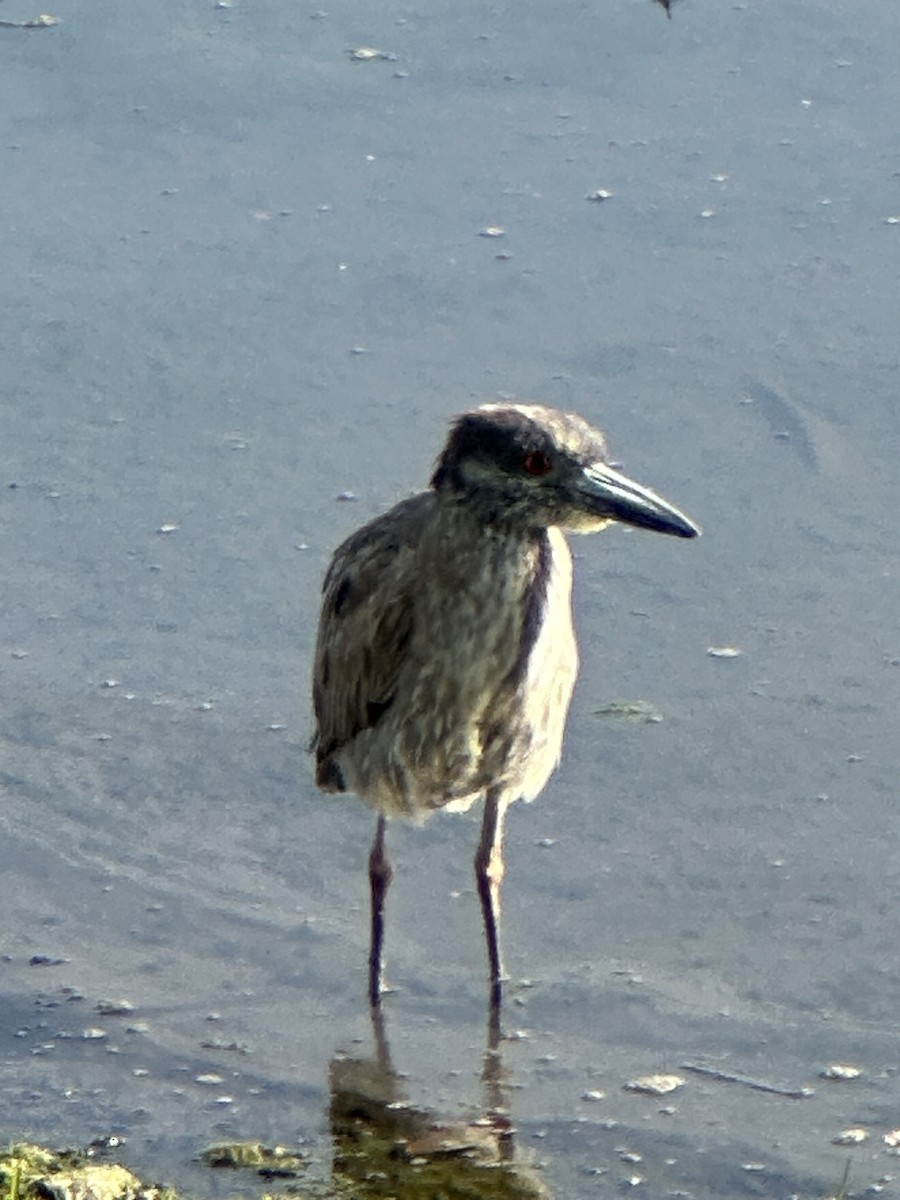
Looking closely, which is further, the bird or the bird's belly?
the bird's belly

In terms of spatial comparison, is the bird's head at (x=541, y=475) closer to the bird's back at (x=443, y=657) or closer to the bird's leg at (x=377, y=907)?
the bird's back at (x=443, y=657)

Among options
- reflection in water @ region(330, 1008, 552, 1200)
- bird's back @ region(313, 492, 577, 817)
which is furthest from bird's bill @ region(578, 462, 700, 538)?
reflection in water @ region(330, 1008, 552, 1200)

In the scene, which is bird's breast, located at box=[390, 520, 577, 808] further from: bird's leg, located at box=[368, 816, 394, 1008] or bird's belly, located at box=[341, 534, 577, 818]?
bird's leg, located at box=[368, 816, 394, 1008]

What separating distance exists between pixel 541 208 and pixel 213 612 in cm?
243

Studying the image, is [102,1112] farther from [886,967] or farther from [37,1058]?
[886,967]

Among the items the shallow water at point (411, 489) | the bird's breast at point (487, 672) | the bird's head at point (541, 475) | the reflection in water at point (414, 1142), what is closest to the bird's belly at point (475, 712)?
the bird's breast at point (487, 672)

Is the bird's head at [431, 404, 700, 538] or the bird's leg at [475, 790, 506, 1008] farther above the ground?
the bird's head at [431, 404, 700, 538]

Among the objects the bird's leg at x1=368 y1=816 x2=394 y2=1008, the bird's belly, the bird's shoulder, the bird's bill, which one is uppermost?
the bird's bill

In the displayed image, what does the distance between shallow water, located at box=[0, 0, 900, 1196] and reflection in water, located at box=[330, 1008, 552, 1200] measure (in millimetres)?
56

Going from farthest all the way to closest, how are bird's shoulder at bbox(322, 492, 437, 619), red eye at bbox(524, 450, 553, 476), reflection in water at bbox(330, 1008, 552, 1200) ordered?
bird's shoulder at bbox(322, 492, 437, 619) → red eye at bbox(524, 450, 553, 476) → reflection in water at bbox(330, 1008, 552, 1200)

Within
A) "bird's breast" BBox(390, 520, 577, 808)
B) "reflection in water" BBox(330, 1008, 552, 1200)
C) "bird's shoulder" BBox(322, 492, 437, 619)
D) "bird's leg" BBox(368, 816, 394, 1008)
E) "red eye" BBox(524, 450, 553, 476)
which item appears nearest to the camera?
"reflection in water" BBox(330, 1008, 552, 1200)

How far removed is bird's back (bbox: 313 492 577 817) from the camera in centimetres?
560

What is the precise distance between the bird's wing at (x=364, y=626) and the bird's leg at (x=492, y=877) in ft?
1.21

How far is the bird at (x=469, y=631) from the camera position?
544 centimetres
